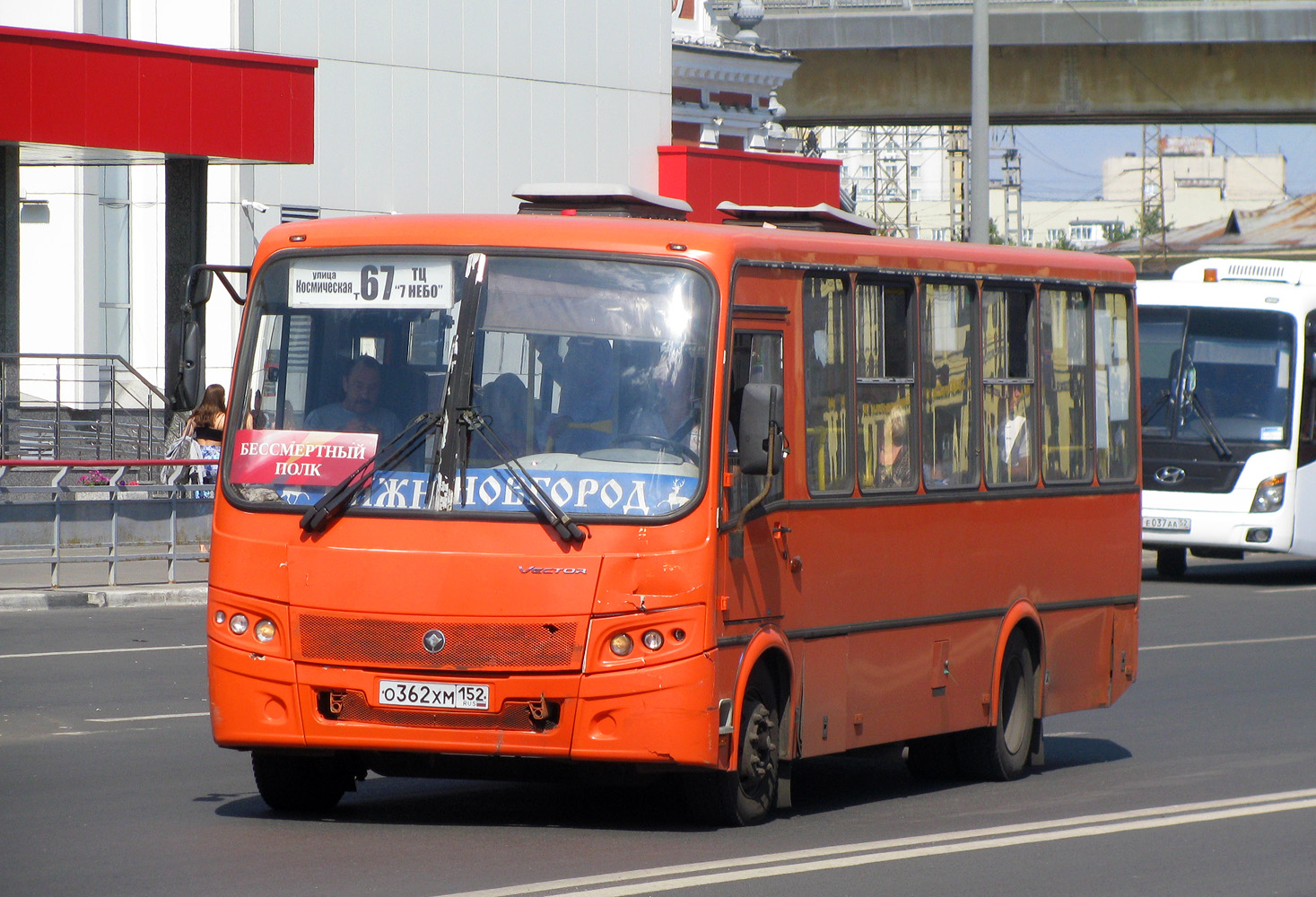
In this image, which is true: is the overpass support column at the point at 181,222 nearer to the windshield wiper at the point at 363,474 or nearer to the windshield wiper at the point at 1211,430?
the windshield wiper at the point at 1211,430

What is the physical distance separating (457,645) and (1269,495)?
16.4m

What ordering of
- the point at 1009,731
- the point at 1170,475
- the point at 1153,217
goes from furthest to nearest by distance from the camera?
the point at 1153,217
the point at 1170,475
the point at 1009,731

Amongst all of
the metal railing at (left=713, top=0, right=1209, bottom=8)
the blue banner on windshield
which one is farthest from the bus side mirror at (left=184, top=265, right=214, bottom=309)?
the metal railing at (left=713, top=0, right=1209, bottom=8)

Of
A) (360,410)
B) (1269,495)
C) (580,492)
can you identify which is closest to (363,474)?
(360,410)

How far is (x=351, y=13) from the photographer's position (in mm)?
30938

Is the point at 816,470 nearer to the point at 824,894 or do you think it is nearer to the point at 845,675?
the point at 845,675

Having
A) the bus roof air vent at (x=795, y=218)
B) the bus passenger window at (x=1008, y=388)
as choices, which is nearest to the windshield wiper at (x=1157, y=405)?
the bus passenger window at (x=1008, y=388)

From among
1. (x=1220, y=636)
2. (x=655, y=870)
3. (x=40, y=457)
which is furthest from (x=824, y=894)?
(x=40, y=457)

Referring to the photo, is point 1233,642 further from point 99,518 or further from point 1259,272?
point 99,518

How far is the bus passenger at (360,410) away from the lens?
8.58 metres

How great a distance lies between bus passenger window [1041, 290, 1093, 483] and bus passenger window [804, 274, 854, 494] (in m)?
2.02

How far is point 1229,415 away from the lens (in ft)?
77.0

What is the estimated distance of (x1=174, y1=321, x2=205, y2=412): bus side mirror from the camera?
354 inches

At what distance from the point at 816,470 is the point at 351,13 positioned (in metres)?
23.1
